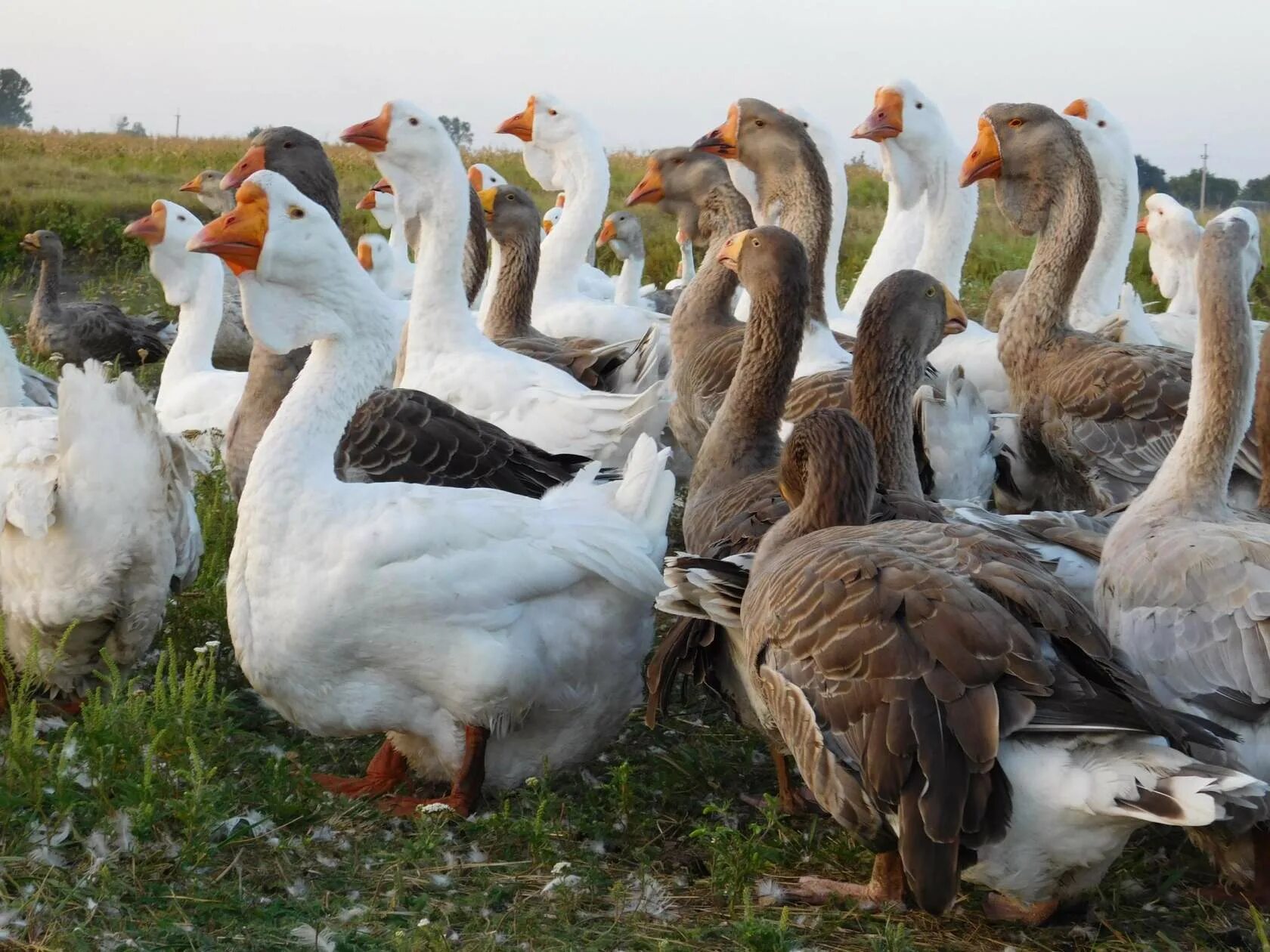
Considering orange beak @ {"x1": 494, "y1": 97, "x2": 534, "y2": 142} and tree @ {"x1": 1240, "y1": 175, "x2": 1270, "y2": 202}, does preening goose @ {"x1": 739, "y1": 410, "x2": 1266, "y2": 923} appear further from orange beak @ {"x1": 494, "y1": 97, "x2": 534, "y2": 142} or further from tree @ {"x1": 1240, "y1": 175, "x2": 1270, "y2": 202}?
tree @ {"x1": 1240, "y1": 175, "x2": 1270, "y2": 202}

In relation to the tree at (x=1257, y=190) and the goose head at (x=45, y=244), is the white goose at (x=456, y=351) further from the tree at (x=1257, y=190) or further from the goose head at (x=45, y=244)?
the tree at (x=1257, y=190)

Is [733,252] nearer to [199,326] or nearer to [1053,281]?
[1053,281]

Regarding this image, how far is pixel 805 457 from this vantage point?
443cm

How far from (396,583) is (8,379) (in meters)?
2.53

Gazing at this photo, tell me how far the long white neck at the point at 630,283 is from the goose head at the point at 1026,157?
5.16 metres

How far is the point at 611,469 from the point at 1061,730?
326 cm

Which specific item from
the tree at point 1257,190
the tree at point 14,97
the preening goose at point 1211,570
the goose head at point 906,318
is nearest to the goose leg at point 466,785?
the preening goose at point 1211,570

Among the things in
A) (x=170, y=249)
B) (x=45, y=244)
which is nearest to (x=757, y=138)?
(x=170, y=249)

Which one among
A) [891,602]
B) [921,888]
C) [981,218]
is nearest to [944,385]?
[891,602]

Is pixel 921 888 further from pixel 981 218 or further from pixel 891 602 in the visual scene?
pixel 981 218

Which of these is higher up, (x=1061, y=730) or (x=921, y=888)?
(x=1061, y=730)

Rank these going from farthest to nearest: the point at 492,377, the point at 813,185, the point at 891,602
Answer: the point at 813,185 < the point at 492,377 < the point at 891,602

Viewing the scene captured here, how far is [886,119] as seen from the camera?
29.6 feet

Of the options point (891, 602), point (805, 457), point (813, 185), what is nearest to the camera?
point (891, 602)
